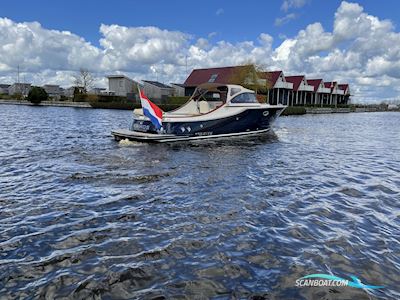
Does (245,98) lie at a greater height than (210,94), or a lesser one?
lesser

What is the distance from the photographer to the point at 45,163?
11.0m

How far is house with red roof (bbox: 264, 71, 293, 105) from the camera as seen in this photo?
2435 inches

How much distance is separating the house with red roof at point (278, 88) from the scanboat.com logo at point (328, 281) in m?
56.7

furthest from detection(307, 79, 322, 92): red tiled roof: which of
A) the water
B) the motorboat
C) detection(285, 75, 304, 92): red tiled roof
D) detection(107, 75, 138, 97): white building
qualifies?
the water

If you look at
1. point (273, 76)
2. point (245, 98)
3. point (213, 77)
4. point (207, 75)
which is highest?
point (273, 76)

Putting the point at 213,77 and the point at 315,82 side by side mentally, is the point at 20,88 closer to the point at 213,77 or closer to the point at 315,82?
the point at 213,77

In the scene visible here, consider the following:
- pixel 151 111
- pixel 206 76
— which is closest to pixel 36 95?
pixel 206 76

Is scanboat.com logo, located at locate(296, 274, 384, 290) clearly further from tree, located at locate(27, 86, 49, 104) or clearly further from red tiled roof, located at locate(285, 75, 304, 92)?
tree, located at locate(27, 86, 49, 104)

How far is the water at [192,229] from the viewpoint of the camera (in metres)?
4.18

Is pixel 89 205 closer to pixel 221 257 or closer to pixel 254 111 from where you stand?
pixel 221 257

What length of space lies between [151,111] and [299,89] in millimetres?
60420

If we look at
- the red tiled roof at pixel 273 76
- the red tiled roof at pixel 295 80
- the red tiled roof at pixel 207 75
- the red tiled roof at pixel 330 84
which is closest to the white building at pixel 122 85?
the red tiled roof at pixel 207 75

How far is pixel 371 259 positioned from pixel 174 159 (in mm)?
7990

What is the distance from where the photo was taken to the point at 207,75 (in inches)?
2534
